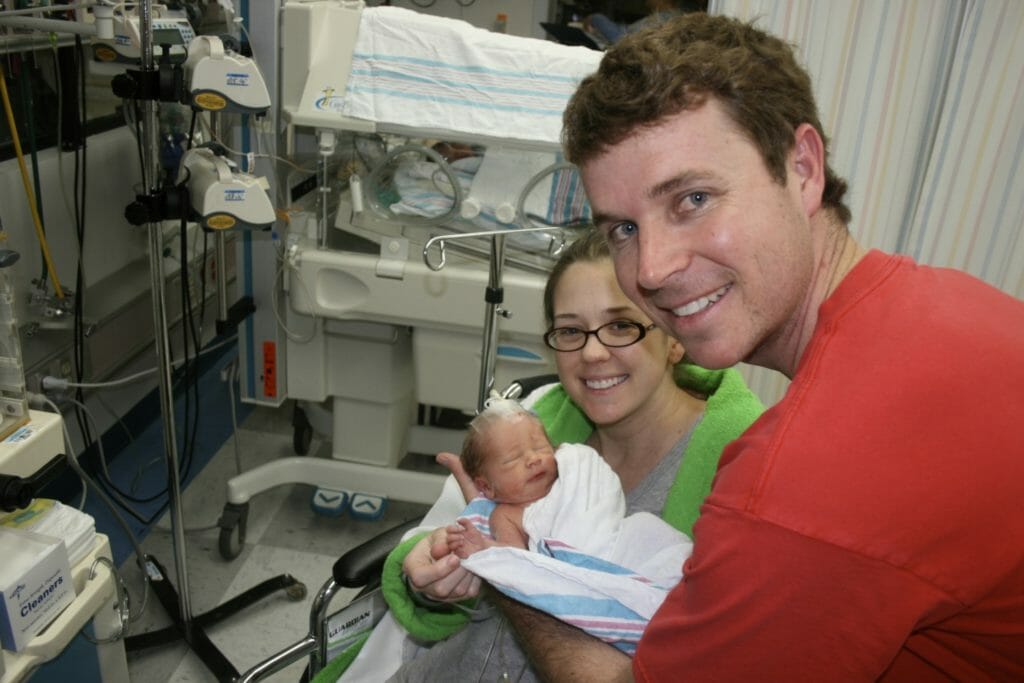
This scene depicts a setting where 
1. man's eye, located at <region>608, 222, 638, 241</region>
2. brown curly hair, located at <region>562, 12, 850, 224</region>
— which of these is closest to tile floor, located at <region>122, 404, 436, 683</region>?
man's eye, located at <region>608, 222, 638, 241</region>

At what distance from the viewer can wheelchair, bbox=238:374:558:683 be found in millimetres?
1572

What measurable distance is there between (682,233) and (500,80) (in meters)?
1.41

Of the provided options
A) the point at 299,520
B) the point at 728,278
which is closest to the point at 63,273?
the point at 299,520

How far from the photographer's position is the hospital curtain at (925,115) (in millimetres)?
2340

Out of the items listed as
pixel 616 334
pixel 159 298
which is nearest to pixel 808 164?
pixel 616 334

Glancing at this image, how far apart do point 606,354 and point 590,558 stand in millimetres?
409

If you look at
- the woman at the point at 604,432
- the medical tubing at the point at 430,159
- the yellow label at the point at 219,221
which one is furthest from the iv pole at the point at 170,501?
the woman at the point at 604,432

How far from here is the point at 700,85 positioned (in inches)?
37.6

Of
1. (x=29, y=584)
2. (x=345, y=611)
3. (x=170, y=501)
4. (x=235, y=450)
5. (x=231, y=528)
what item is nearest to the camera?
(x=29, y=584)

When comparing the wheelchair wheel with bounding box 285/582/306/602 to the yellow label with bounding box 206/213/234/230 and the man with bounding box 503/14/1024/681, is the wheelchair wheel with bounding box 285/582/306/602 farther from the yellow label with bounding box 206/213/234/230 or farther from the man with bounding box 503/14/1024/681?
the man with bounding box 503/14/1024/681

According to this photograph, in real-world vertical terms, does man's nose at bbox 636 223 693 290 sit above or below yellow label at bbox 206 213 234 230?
above

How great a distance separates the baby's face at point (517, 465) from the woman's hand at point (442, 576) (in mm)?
159

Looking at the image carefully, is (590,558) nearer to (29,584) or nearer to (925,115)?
(29,584)

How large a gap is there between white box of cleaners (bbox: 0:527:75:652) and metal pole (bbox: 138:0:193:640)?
767mm
